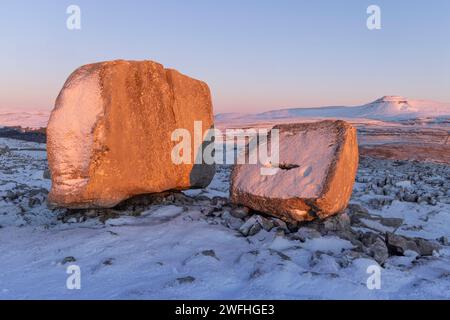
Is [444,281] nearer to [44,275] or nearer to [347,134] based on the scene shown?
[347,134]

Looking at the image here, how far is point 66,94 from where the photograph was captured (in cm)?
495

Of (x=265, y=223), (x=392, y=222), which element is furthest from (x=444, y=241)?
(x=265, y=223)

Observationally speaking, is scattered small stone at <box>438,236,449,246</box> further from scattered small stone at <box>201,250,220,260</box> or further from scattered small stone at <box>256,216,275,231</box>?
scattered small stone at <box>201,250,220,260</box>

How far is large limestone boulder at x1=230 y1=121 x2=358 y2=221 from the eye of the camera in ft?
14.7

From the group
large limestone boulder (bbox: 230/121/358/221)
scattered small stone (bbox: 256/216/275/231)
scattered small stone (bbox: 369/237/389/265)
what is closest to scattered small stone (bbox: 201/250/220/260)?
scattered small stone (bbox: 256/216/275/231)

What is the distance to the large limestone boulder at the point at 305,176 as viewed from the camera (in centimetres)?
447

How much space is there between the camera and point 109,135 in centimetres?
480

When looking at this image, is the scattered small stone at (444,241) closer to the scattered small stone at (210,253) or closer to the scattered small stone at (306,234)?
the scattered small stone at (306,234)

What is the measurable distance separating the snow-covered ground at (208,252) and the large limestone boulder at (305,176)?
20 cm

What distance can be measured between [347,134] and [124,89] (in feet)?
9.31

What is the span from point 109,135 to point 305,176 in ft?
7.93

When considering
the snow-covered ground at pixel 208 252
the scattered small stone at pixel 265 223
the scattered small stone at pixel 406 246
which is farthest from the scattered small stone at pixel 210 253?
the scattered small stone at pixel 406 246

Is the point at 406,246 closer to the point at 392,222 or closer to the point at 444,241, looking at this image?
the point at 444,241
